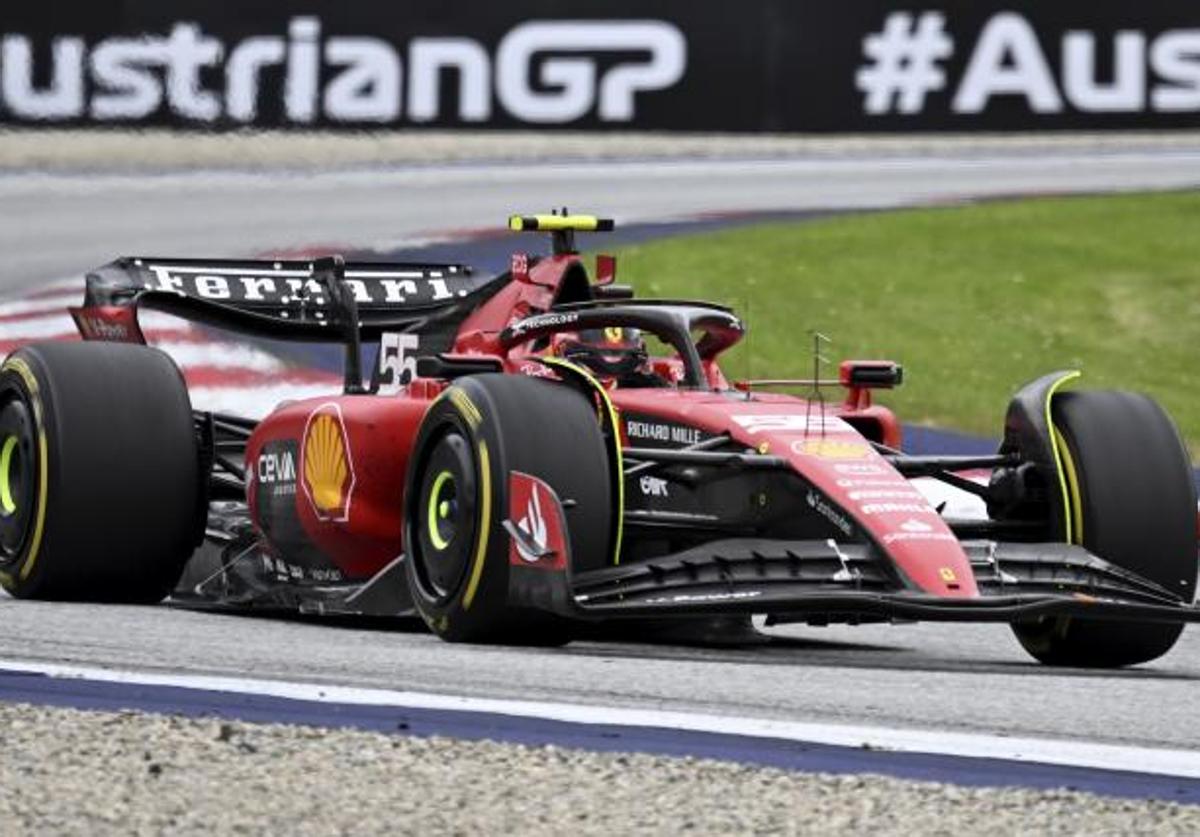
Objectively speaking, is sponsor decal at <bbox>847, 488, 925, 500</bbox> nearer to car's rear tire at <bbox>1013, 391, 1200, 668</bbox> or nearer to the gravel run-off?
car's rear tire at <bbox>1013, 391, 1200, 668</bbox>

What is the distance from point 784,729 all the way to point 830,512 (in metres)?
2.01

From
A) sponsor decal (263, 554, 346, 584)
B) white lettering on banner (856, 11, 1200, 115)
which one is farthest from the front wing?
white lettering on banner (856, 11, 1200, 115)

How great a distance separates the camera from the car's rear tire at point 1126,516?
349 inches

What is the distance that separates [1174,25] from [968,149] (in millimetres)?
1378

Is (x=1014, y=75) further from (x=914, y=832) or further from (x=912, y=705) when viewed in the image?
(x=914, y=832)

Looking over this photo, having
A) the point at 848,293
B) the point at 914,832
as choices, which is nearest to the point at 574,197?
the point at 848,293

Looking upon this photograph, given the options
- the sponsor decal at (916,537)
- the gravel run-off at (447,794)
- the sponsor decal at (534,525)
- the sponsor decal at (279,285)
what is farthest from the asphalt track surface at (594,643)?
the sponsor decal at (279,285)

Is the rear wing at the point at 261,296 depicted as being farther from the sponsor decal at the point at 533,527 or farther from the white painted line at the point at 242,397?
the white painted line at the point at 242,397

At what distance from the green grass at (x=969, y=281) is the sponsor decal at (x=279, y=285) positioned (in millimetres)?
5153

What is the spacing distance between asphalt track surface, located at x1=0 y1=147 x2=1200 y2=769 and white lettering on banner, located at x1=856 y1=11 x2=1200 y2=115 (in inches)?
12.7

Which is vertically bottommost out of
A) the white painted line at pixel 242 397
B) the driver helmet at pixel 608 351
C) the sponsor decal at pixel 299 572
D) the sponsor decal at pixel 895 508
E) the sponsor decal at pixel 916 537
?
the sponsor decal at pixel 299 572

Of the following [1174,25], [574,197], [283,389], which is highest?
[1174,25]

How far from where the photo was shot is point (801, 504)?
28.2ft

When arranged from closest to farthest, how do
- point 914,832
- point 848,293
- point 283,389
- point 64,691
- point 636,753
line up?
1. point 914,832
2. point 636,753
3. point 64,691
4. point 283,389
5. point 848,293
